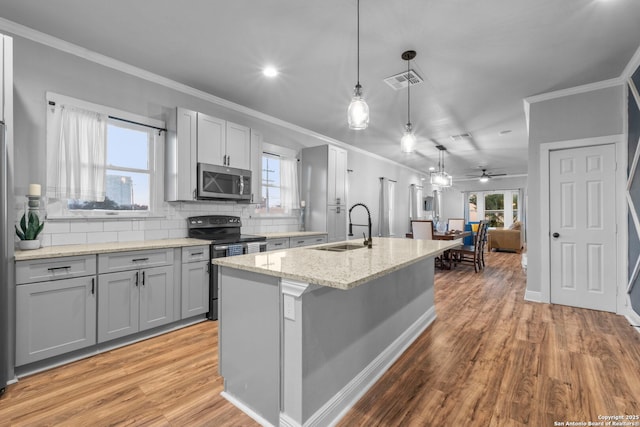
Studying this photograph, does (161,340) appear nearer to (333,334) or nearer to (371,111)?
(333,334)

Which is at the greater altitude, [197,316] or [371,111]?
[371,111]

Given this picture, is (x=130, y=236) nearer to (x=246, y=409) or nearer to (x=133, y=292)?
(x=133, y=292)

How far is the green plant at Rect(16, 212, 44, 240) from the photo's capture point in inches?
91.2

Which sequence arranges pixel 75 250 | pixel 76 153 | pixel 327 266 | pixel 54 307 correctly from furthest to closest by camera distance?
pixel 76 153, pixel 75 250, pixel 54 307, pixel 327 266

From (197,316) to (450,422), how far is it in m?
2.60

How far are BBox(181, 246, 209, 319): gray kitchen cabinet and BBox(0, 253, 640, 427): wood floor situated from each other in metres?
0.20

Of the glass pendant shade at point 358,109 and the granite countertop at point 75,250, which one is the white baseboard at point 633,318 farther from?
the granite countertop at point 75,250

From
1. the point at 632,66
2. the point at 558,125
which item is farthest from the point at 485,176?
the point at 632,66

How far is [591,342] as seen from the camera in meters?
2.66

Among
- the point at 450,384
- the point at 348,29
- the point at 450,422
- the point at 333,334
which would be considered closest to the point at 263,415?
the point at 333,334

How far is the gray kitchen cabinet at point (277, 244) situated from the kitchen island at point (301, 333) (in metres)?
1.87

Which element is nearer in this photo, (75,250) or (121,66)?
(75,250)

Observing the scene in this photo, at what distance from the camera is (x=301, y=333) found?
146 centimetres

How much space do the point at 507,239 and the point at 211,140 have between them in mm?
8676
